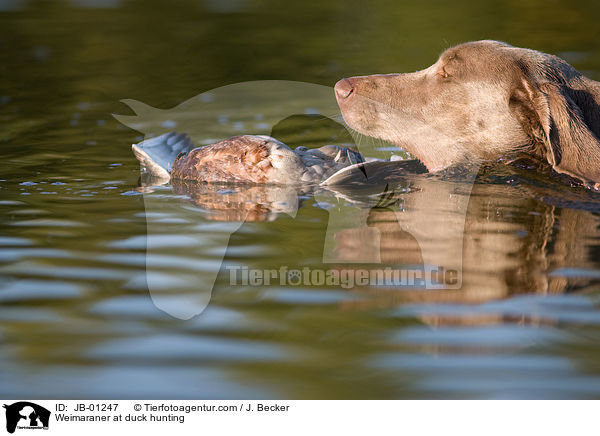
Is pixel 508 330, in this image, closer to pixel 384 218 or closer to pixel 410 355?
pixel 410 355

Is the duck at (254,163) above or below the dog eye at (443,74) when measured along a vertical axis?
below

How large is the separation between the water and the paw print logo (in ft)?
0.24

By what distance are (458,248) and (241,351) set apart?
1.79 m

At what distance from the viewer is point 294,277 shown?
4.47 metres

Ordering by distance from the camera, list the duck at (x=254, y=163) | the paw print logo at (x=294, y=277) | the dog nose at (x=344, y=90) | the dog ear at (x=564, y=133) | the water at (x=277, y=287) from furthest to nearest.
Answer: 1. the dog nose at (x=344, y=90)
2. the duck at (x=254, y=163)
3. the dog ear at (x=564, y=133)
4. the paw print logo at (x=294, y=277)
5. the water at (x=277, y=287)

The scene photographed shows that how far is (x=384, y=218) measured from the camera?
5.68 metres

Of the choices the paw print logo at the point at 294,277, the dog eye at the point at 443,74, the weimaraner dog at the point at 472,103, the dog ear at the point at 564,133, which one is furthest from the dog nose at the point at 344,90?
the paw print logo at the point at 294,277

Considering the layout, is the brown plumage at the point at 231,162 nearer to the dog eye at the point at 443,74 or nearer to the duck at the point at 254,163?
the duck at the point at 254,163

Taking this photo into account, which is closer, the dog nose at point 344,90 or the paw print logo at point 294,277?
the paw print logo at point 294,277

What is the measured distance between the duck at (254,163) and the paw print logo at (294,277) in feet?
5.90

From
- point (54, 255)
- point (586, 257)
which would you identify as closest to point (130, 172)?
point (54, 255)

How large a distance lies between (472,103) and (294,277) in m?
2.89

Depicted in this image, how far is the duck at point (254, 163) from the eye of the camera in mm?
6371
